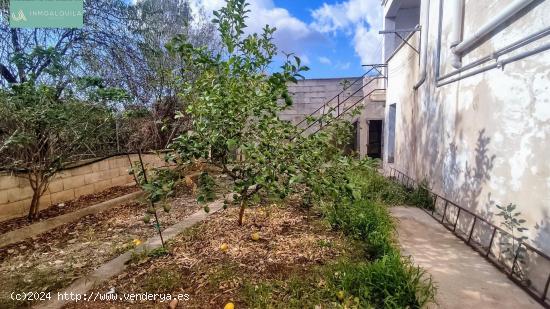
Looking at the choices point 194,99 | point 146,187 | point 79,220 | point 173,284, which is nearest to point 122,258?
point 173,284

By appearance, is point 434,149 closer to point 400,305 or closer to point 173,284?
point 400,305

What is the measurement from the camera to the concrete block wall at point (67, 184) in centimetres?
400

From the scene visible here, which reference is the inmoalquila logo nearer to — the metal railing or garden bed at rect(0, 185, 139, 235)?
A: garden bed at rect(0, 185, 139, 235)

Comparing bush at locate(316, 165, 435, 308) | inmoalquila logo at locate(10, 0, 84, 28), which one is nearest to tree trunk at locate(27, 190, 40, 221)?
inmoalquila logo at locate(10, 0, 84, 28)

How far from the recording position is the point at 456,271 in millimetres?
2605

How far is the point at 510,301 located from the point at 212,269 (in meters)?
2.28

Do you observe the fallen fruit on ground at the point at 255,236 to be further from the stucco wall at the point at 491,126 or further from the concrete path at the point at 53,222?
the concrete path at the point at 53,222

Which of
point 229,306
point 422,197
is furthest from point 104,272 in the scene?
point 422,197

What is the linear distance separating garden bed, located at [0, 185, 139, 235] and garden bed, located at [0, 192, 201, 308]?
0.33 meters

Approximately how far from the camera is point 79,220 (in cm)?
446

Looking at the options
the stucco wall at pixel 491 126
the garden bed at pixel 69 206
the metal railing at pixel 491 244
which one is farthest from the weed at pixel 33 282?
the stucco wall at pixel 491 126

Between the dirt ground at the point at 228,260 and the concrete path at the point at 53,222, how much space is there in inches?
76.4

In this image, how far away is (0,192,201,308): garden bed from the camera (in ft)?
8.98

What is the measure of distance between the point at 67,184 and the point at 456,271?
18.1 feet
